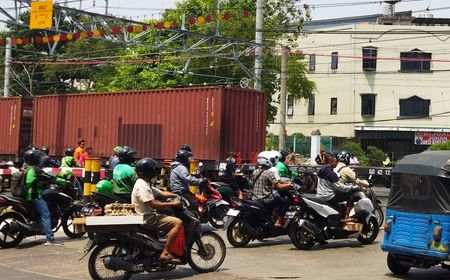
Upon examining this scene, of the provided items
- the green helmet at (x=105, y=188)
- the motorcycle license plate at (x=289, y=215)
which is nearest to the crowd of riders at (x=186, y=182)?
the green helmet at (x=105, y=188)

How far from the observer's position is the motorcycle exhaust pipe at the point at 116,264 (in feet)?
27.0

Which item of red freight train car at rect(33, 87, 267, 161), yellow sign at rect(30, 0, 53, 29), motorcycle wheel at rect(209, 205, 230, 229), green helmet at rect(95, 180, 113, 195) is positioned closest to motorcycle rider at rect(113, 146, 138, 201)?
green helmet at rect(95, 180, 113, 195)

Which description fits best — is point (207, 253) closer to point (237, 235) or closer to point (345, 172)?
point (237, 235)

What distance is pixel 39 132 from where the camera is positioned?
25.9 m

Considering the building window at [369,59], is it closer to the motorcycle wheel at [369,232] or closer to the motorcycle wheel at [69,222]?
the motorcycle wheel at [369,232]

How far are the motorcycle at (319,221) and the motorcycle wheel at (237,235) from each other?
0.78m

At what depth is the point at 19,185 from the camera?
37.5 ft

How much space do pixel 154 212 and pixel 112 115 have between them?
14626 mm

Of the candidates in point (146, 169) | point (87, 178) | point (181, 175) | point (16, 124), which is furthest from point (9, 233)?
point (16, 124)

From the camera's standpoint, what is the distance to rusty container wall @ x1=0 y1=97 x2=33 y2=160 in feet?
86.2

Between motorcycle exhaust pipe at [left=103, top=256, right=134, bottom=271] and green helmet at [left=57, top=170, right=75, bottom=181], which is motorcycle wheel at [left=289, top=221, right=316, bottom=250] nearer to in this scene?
motorcycle exhaust pipe at [left=103, top=256, right=134, bottom=271]

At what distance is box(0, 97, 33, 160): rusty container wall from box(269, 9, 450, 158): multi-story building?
22826 mm

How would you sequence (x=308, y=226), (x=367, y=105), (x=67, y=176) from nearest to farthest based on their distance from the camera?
(x=308, y=226) → (x=67, y=176) → (x=367, y=105)

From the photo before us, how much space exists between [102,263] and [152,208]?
0.91 m
